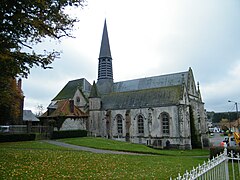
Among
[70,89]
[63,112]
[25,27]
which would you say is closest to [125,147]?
[63,112]

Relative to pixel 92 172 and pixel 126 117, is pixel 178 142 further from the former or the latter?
pixel 92 172

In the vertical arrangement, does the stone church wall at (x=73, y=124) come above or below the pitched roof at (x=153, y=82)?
below

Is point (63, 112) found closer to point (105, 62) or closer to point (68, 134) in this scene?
point (68, 134)

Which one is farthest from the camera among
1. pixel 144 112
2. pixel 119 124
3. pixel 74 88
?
pixel 74 88

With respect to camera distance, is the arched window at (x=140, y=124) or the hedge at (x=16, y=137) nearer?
the hedge at (x=16, y=137)

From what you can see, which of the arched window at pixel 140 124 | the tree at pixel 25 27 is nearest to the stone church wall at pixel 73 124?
the arched window at pixel 140 124

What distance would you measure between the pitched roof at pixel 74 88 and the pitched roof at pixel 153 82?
590cm

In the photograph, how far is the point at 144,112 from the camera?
3509 centimetres

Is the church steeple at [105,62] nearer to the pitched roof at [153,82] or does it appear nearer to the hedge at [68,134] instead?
the pitched roof at [153,82]

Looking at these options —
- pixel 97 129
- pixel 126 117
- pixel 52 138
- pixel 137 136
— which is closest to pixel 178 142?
pixel 137 136

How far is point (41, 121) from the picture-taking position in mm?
36094

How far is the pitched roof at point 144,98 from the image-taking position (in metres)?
33.3

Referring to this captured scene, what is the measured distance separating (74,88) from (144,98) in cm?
1583

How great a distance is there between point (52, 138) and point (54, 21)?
2348 centimetres
